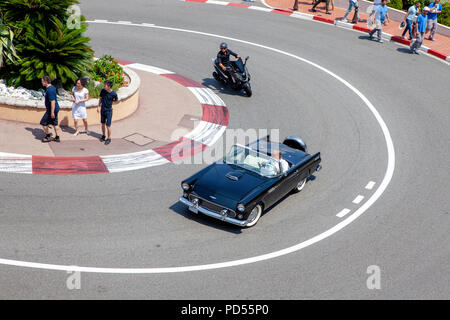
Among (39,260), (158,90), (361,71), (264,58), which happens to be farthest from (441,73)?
(39,260)

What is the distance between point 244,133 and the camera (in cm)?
1543

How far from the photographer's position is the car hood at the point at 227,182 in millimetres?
10609

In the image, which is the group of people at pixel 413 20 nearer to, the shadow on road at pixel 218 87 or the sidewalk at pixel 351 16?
the sidewalk at pixel 351 16

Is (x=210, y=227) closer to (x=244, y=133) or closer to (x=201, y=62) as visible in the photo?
(x=244, y=133)

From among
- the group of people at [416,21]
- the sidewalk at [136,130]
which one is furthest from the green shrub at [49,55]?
the group of people at [416,21]

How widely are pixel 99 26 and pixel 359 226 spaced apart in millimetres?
17000

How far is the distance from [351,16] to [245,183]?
19765 millimetres

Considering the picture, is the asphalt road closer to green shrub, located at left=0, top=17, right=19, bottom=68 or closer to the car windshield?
the car windshield

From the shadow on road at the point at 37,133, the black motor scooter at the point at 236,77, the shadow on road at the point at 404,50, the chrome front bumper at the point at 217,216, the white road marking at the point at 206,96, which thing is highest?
the shadow on road at the point at 404,50

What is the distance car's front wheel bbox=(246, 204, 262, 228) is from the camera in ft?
35.1

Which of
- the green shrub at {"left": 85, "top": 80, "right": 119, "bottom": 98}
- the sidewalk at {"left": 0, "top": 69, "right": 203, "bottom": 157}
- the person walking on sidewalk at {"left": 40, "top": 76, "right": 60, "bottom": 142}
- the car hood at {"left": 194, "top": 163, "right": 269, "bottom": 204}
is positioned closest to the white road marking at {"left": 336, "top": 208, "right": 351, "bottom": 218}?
the car hood at {"left": 194, "top": 163, "right": 269, "bottom": 204}

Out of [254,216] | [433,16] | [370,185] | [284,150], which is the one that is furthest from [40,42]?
[433,16]

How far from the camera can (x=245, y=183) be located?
10961 mm

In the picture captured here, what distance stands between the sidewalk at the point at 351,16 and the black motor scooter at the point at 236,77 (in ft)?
35.3
